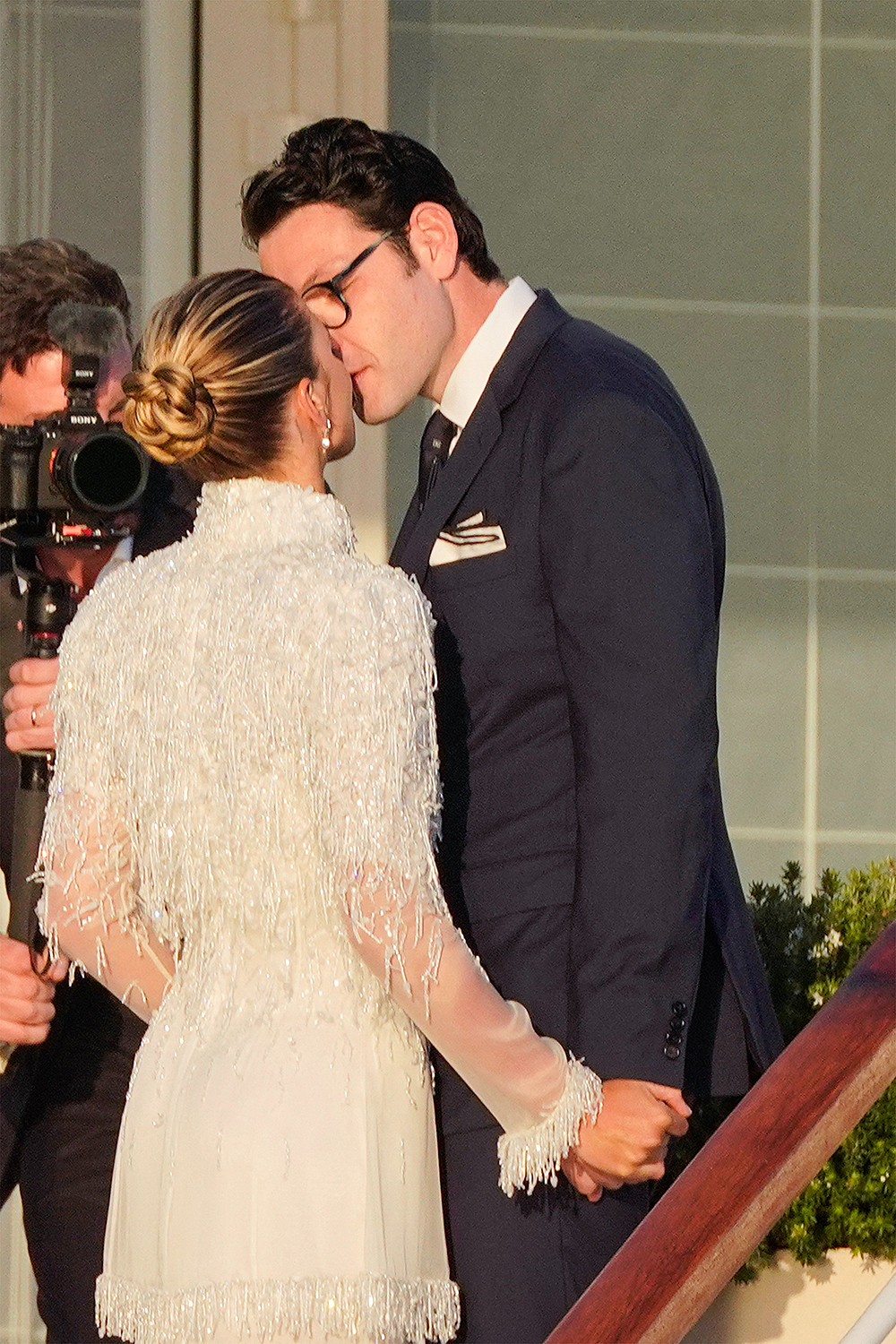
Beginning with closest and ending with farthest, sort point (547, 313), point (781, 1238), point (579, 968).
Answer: point (579, 968) → point (547, 313) → point (781, 1238)

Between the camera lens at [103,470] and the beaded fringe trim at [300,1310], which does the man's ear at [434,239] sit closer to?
the camera lens at [103,470]

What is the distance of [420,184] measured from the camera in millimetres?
2213

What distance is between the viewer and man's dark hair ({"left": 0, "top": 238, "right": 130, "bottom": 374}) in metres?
2.38

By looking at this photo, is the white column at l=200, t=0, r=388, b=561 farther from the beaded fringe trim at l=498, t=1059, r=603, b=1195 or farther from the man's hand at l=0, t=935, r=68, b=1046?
the beaded fringe trim at l=498, t=1059, r=603, b=1195

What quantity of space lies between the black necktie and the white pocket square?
0.54 ft

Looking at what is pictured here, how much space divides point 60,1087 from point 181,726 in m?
0.72

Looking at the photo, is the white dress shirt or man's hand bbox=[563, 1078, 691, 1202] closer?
man's hand bbox=[563, 1078, 691, 1202]

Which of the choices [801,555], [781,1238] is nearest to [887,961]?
[781,1238]

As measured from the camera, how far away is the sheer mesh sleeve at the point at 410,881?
1683 millimetres

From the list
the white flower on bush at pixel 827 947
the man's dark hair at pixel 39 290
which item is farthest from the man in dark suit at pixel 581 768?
the white flower on bush at pixel 827 947

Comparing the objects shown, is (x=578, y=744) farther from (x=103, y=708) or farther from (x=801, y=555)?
(x=801, y=555)

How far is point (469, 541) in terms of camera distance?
2014mm

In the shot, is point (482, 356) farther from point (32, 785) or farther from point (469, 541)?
point (32, 785)

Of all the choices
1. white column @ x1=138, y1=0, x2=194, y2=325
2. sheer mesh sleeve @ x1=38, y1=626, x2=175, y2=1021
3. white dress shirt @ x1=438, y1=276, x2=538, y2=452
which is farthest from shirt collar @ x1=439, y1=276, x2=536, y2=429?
white column @ x1=138, y1=0, x2=194, y2=325
